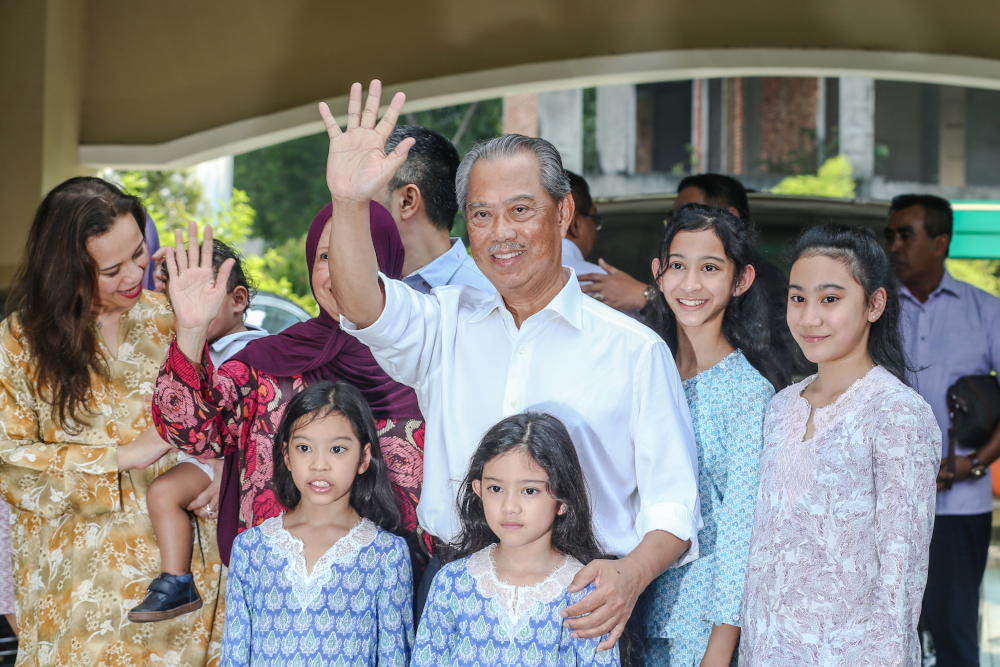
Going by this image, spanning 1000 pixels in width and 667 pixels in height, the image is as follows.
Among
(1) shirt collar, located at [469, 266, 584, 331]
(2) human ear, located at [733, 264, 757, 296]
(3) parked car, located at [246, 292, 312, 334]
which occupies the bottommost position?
(1) shirt collar, located at [469, 266, 584, 331]

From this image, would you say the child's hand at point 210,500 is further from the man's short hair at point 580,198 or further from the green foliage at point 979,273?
the green foliage at point 979,273

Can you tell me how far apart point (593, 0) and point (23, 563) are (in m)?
4.28

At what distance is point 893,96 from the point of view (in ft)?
77.0

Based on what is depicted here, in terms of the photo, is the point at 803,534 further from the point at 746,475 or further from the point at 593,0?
the point at 593,0

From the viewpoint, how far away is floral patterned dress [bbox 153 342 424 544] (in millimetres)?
2520

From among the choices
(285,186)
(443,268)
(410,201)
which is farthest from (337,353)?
(285,186)

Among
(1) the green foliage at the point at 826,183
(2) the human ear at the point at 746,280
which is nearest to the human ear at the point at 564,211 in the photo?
(2) the human ear at the point at 746,280

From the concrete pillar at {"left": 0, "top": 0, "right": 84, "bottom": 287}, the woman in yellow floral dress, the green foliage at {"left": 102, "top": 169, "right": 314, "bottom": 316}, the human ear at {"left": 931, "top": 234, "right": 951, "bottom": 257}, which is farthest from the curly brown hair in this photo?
the green foliage at {"left": 102, "top": 169, "right": 314, "bottom": 316}

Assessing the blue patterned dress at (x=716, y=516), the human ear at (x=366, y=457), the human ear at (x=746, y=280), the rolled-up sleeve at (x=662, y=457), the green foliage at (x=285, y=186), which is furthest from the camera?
the green foliage at (x=285, y=186)

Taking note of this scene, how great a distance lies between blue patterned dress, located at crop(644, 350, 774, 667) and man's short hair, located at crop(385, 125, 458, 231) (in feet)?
4.04

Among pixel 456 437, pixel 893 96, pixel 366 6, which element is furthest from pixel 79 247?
pixel 893 96

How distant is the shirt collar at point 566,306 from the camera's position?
237 centimetres

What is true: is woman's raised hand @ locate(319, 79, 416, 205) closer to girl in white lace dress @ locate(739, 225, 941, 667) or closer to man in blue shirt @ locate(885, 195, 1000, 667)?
girl in white lace dress @ locate(739, 225, 941, 667)

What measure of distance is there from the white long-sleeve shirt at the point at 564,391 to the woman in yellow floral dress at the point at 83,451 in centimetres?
85
